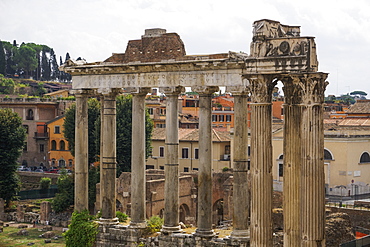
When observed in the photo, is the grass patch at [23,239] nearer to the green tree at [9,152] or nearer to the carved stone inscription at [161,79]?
the green tree at [9,152]

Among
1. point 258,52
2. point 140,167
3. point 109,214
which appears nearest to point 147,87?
point 140,167

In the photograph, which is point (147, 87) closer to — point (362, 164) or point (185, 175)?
point (185, 175)

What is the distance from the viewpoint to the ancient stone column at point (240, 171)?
2189cm

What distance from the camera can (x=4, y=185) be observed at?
44.7m

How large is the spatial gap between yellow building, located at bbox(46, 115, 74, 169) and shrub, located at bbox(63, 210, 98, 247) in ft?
138

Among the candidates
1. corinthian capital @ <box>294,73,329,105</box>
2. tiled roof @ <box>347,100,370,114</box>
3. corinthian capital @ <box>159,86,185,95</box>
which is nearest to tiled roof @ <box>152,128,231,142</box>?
tiled roof @ <box>347,100,370,114</box>

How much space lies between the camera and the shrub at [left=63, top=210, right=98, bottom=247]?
84.3ft

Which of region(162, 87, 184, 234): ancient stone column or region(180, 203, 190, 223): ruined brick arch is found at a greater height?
region(162, 87, 184, 234): ancient stone column

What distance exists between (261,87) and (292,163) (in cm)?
178

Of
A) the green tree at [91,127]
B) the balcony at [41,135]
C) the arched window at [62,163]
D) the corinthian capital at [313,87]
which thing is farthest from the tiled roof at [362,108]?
the corinthian capital at [313,87]

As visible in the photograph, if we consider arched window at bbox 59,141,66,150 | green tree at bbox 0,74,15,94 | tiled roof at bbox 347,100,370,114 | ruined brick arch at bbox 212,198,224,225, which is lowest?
ruined brick arch at bbox 212,198,224,225

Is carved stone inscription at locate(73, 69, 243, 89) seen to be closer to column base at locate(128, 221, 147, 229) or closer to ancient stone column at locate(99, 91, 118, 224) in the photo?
ancient stone column at locate(99, 91, 118, 224)

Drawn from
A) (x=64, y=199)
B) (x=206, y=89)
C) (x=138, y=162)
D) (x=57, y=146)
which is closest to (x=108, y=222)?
(x=138, y=162)

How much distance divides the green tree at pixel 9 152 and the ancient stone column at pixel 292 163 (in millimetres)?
33687
